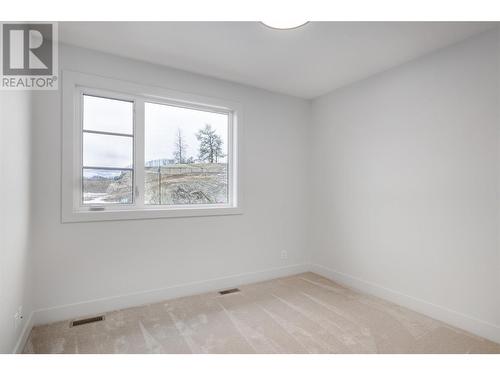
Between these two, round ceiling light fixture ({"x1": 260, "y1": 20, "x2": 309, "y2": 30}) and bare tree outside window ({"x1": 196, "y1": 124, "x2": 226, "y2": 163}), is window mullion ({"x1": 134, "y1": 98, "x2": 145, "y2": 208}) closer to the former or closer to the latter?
bare tree outside window ({"x1": 196, "y1": 124, "x2": 226, "y2": 163})

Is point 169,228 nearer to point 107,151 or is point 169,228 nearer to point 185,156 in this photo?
point 185,156

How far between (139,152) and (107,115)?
0.48m

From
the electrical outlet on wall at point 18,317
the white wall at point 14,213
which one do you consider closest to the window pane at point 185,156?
the white wall at point 14,213

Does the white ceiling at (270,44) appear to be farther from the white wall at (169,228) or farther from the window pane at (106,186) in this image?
the window pane at (106,186)

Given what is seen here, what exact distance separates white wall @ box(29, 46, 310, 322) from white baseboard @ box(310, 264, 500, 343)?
0.74 metres

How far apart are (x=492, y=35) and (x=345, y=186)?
77.2 inches

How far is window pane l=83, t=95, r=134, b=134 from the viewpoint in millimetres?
2590

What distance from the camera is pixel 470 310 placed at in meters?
2.27

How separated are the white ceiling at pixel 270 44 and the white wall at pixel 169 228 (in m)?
0.23

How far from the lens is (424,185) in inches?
103

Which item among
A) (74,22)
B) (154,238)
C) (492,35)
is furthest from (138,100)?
(492,35)

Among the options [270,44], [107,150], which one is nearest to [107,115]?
[107,150]

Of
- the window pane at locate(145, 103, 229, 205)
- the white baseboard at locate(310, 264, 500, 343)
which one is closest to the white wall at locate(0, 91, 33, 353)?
the window pane at locate(145, 103, 229, 205)
